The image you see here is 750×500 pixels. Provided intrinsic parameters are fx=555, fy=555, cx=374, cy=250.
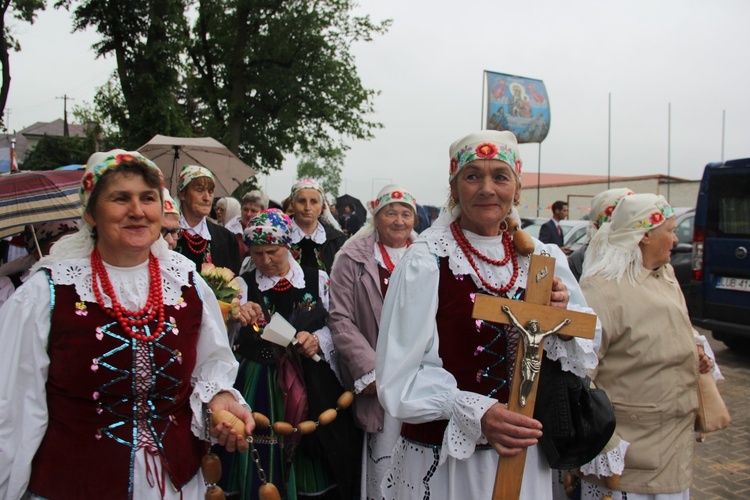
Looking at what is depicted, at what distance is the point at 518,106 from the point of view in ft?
60.9

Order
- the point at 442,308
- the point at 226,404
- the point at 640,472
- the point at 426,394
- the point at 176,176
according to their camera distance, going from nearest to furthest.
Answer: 1. the point at 426,394
2. the point at 442,308
3. the point at 226,404
4. the point at 640,472
5. the point at 176,176

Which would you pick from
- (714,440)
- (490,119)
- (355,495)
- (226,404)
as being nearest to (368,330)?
(355,495)

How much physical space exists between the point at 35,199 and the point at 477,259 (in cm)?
251

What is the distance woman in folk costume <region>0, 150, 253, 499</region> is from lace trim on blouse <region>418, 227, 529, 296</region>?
40.4 inches

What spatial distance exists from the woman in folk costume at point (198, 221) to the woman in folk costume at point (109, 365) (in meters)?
2.27

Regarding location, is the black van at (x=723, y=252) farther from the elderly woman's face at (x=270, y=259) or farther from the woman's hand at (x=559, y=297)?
the woman's hand at (x=559, y=297)

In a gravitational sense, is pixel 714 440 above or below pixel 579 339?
below

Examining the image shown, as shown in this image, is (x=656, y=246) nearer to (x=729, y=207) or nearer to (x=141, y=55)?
(x=729, y=207)

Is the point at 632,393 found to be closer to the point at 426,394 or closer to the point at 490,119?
the point at 426,394

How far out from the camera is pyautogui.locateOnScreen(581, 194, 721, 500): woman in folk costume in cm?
282

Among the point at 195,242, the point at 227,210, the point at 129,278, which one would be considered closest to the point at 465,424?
the point at 129,278

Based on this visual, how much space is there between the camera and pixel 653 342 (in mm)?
2865

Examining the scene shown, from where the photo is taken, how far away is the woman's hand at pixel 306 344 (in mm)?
3459

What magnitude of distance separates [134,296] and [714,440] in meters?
5.62
